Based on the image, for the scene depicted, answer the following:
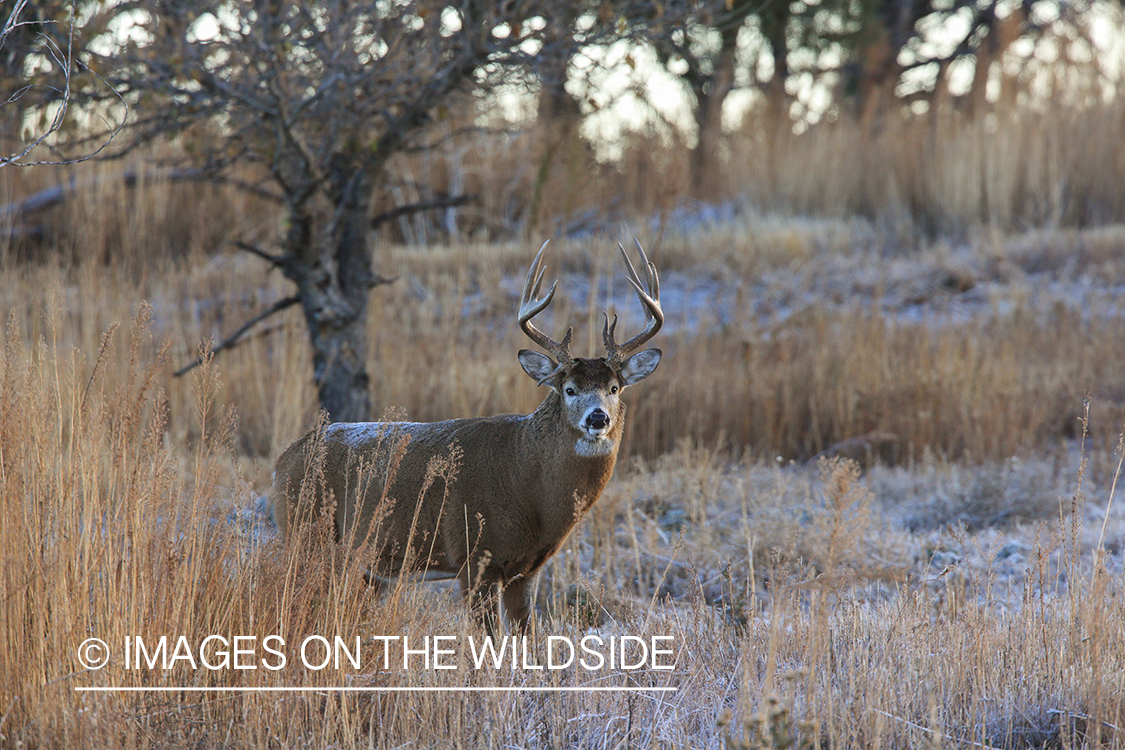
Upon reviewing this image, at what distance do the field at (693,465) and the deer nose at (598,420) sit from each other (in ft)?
2.25

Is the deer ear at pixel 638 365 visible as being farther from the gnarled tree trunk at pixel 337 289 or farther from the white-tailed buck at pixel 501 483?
the gnarled tree trunk at pixel 337 289

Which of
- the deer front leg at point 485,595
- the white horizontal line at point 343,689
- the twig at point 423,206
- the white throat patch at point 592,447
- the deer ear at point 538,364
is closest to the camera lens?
the white horizontal line at point 343,689

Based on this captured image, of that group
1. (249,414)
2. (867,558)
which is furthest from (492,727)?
(249,414)

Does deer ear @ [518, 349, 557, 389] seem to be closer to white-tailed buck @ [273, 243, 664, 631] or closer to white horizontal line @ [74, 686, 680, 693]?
white-tailed buck @ [273, 243, 664, 631]

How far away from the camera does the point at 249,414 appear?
770cm

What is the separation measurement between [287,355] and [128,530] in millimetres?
4908

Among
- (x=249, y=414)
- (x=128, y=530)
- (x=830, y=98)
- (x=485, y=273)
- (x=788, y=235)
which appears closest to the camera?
(x=128, y=530)

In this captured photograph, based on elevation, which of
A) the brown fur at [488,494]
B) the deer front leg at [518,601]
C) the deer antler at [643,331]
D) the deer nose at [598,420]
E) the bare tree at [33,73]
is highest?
the bare tree at [33,73]

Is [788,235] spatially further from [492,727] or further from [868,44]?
[492,727]

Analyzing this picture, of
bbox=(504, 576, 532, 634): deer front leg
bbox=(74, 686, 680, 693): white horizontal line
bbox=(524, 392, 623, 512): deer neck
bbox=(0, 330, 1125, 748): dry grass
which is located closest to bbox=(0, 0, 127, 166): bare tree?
bbox=(0, 330, 1125, 748): dry grass

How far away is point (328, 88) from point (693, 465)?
12.0 feet

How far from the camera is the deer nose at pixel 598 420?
13.4 ft

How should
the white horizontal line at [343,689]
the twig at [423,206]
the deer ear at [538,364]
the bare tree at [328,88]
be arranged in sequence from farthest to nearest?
the twig at [423,206] < the bare tree at [328,88] < the deer ear at [538,364] < the white horizontal line at [343,689]

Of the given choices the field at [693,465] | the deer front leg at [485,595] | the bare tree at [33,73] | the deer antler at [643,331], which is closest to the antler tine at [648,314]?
the deer antler at [643,331]
